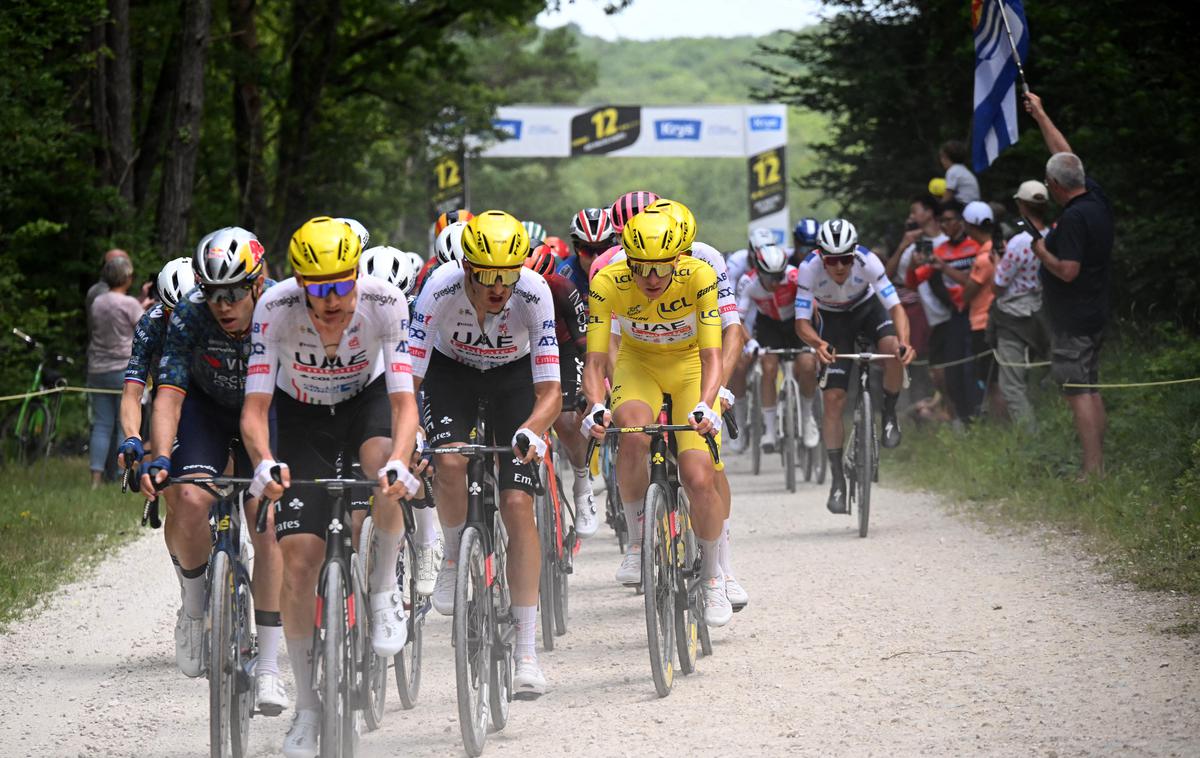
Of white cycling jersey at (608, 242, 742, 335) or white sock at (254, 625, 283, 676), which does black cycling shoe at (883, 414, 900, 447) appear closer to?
white cycling jersey at (608, 242, 742, 335)

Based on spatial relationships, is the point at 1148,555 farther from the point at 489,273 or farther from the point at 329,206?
the point at 329,206

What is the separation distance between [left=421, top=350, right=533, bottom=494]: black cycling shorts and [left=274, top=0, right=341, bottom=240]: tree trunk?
56.1ft

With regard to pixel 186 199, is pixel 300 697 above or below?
below

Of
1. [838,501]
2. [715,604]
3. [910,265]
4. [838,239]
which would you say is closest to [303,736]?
[715,604]

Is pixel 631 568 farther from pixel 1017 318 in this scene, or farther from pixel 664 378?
pixel 1017 318

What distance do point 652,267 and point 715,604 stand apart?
5.51 ft

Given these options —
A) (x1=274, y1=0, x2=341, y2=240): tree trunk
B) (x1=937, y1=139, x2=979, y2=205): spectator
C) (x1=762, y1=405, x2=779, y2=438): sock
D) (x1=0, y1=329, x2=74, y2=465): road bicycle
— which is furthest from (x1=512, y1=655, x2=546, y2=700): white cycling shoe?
(x1=274, y1=0, x2=341, y2=240): tree trunk

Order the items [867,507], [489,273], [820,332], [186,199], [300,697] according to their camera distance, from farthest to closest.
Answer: [186,199], [820,332], [867,507], [489,273], [300,697]

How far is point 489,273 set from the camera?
711 centimetres

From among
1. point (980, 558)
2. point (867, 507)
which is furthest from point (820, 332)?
point (980, 558)

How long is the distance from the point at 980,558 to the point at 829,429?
223cm

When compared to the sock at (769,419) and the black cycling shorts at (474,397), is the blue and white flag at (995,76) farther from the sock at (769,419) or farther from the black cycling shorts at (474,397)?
the black cycling shorts at (474,397)

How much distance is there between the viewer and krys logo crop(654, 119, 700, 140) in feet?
160

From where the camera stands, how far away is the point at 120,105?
1997 cm
